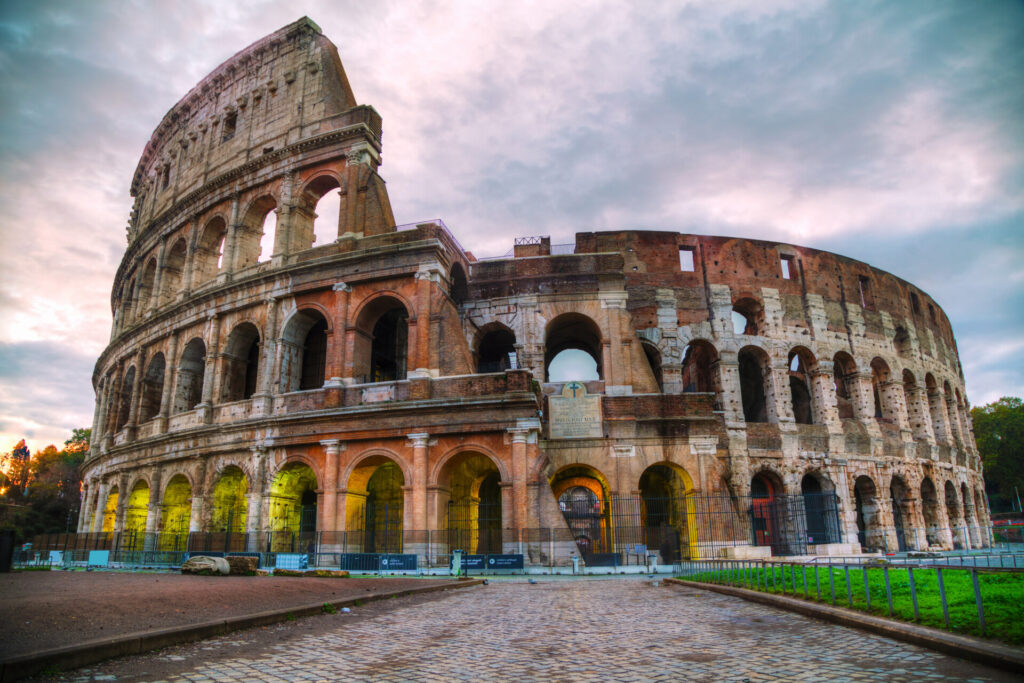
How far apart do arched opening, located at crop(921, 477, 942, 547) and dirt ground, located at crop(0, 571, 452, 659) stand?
25472mm

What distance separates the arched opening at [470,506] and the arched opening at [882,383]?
17490 mm

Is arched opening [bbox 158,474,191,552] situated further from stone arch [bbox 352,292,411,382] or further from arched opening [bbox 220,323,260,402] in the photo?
stone arch [bbox 352,292,411,382]

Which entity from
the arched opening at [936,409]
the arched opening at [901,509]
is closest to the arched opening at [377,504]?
the arched opening at [901,509]

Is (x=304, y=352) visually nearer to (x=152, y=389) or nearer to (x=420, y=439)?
(x=420, y=439)

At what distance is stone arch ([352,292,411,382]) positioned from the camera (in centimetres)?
1977

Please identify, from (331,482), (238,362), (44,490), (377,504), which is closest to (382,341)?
(238,362)

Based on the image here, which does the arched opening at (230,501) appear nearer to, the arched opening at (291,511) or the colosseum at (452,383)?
the colosseum at (452,383)

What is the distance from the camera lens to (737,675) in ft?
14.5

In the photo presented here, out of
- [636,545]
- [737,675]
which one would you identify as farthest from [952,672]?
[636,545]

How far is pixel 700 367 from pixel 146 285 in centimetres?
2498

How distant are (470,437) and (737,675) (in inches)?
533

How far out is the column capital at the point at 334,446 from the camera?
60.6 ft

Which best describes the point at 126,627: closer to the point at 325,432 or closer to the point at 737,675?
the point at 737,675

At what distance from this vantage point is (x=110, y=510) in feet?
84.1
